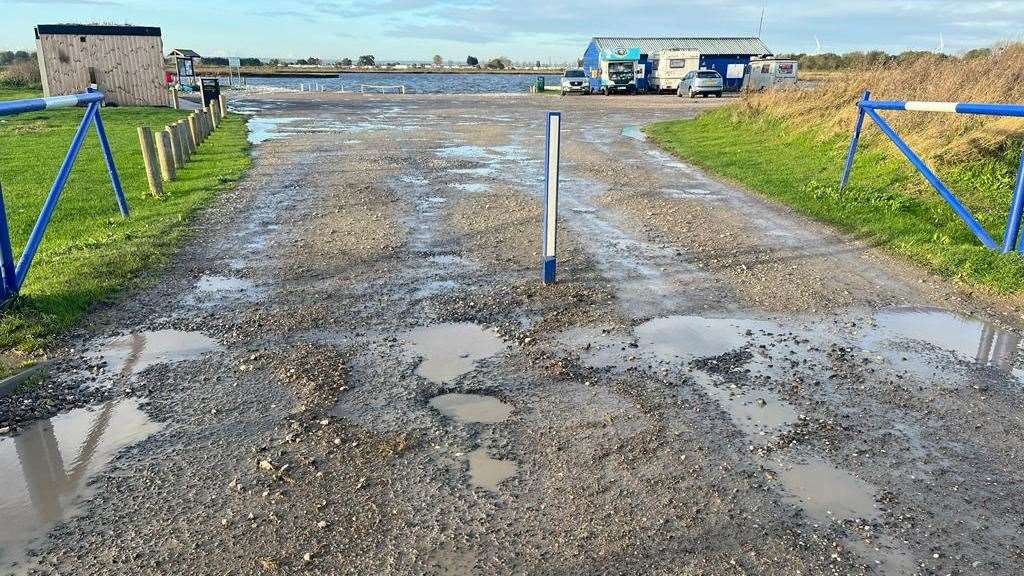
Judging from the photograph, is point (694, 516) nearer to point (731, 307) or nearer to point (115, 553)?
point (115, 553)

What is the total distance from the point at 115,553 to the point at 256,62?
14111 centimetres

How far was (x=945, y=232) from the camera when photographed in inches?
328

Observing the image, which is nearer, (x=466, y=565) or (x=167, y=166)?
A: (x=466, y=565)

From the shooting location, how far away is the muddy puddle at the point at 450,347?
4.79 meters

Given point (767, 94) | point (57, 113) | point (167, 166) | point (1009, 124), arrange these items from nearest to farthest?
point (1009, 124) → point (167, 166) → point (767, 94) → point (57, 113)

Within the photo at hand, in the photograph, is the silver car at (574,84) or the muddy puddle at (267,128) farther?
the silver car at (574,84)

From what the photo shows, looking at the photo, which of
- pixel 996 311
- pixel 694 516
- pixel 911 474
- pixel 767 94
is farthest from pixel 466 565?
pixel 767 94

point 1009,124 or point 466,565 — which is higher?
point 1009,124

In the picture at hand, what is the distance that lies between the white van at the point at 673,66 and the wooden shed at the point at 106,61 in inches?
1375

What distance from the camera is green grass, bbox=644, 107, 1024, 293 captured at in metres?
7.25

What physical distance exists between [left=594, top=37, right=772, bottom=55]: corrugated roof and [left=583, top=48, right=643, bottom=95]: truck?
779 cm

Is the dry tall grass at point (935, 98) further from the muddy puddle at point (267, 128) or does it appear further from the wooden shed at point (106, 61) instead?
the wooden shed at point (106, 61)

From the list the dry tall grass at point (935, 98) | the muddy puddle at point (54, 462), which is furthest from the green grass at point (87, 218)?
the dry tall grass at point (935, 98)

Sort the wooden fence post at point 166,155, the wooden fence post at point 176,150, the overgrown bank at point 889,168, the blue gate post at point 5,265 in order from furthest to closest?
the wooden fence post at point 176,150 → the wooden fence post at point 166,155 → the overgrown bank at point 889,168 → the blue gate post at point 5,265
